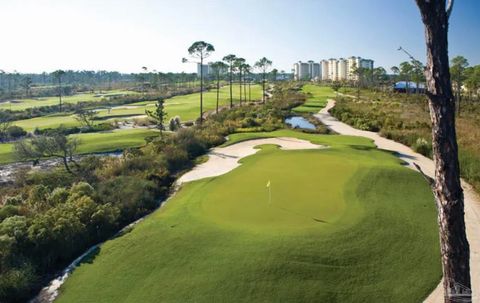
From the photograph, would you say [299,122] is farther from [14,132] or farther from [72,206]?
[72,206]

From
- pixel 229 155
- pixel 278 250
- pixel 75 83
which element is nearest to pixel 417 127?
pixel 229 155

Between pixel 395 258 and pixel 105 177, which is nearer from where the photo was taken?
pixel 395 258

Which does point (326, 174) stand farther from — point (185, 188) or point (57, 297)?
point (57, 297)

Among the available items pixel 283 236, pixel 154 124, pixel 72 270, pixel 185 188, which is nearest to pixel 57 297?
pixel 72 270

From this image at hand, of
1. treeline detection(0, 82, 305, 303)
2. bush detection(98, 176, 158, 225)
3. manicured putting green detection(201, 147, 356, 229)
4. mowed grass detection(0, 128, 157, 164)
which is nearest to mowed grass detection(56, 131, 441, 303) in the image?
manicured putting green detection(201, 147, 356, 229)

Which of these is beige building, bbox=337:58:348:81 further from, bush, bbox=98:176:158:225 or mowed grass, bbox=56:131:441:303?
mowed grass, bbox=56:131:441:303

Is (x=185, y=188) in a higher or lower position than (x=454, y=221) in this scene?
lower

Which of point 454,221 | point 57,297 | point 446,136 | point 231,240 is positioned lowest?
point 57,297

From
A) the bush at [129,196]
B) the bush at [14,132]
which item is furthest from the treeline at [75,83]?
the bush at [129,196]
